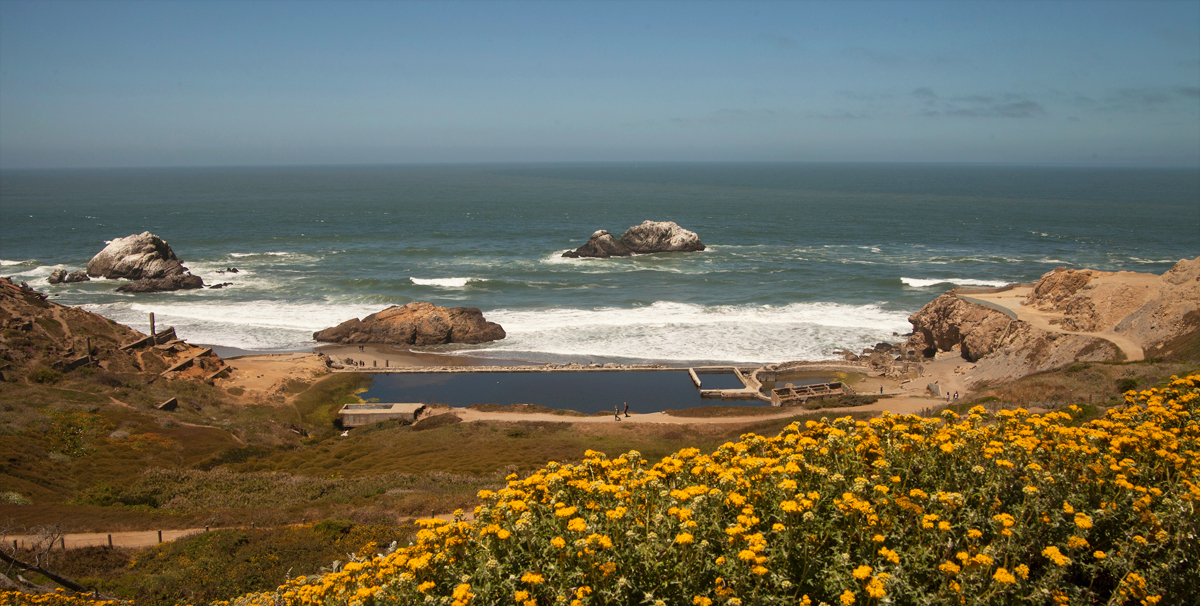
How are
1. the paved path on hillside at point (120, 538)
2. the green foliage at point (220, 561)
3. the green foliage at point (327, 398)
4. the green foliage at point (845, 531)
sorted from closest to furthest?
the green foliage at point (845, 531)
the green foliage at point (220, 561)
the paved path on hillside at point (120, 538)
the green foliage at point (327, 398)

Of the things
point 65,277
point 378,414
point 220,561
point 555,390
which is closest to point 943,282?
point 555,390

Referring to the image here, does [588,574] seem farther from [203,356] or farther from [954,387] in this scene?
[203,356]

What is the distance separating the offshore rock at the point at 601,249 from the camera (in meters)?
84.6

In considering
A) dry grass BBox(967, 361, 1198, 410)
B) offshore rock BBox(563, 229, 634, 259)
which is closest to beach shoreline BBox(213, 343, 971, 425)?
dry grass BBox(967, 361, 1198, 410)

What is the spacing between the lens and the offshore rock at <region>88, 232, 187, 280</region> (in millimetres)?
68125

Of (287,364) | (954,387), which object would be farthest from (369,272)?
(954,387)

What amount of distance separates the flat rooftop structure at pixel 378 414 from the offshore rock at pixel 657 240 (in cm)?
5534

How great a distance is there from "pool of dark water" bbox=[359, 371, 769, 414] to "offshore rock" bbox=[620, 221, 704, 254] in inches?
1857

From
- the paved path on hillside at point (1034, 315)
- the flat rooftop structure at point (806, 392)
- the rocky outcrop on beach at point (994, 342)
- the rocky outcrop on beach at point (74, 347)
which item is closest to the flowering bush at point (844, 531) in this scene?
the paved path on hillside at point (1034, 315)

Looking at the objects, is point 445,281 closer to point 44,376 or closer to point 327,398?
point 327,398

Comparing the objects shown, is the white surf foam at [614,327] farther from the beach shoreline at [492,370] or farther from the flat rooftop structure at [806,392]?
the flat rooftop structure at [806,392]

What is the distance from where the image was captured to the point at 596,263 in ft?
264

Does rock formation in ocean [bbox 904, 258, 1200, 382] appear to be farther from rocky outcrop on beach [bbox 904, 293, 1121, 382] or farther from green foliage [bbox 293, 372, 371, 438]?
green foliage [bbox 293, 372, 371, 438]

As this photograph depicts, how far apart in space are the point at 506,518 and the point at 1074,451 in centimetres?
610
